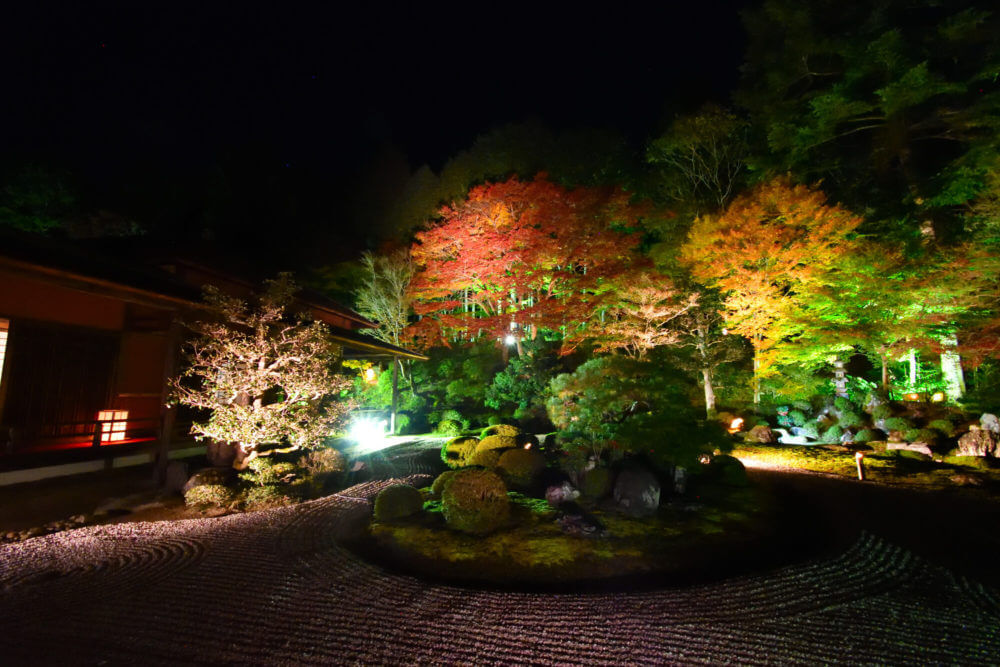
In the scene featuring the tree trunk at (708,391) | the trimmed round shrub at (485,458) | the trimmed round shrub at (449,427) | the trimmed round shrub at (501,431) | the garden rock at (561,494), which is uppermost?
the tree trunk at (708,391)

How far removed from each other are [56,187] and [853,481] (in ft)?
94.3

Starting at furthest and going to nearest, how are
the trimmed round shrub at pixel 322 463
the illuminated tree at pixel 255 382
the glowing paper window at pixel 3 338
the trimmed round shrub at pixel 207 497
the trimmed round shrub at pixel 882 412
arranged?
the trimmed round shrub at pixel 882 412, the trimmed round shrub at pixel 322 463, the glowing paper window at pixel 3 338, the illuminated tree at pixel 255 382, the trimmed round shrub at pixel 207 497

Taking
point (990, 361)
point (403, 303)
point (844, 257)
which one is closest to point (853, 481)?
point (844, 257)

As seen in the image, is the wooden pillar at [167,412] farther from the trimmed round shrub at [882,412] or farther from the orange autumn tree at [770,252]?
the trimmed round shrub at [882,412]

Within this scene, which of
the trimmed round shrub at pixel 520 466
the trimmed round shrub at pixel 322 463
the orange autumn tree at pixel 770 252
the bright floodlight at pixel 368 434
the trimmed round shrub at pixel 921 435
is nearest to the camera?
the trimmed round shrub at pixel 322 463

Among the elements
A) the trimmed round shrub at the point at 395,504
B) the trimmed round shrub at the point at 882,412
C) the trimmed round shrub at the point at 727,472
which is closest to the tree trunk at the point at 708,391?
the trimmed round shrub at the point at 882,412

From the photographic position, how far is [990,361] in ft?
43.8

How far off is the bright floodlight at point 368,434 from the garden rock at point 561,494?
5.54 meters

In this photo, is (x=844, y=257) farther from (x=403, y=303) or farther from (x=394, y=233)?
(x=394, y=233)

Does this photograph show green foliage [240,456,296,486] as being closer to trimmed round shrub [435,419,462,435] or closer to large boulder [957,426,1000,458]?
trimmed round shrub [435,419,462,435]

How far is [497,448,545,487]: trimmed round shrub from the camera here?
25.0ft

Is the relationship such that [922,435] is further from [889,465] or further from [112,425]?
[112,425]

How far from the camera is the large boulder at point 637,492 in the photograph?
244 inches

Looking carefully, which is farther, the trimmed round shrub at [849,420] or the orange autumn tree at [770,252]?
the trimmed round shrub at [849,420]
